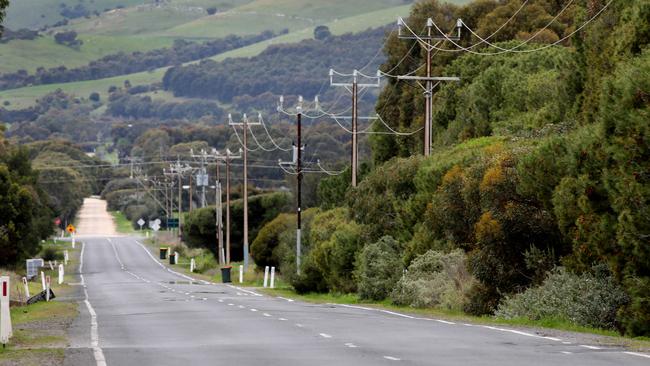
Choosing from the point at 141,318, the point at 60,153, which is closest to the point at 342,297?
the point at 141,318

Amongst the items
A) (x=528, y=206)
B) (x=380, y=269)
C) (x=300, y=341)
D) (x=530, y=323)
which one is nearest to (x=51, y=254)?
(x=380, y=269)

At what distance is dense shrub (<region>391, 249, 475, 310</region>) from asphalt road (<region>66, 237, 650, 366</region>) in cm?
284

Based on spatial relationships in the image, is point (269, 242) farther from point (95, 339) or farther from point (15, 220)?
point (95, 339)

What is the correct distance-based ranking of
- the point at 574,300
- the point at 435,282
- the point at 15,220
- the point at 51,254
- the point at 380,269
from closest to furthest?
the point at 574,300, the point at 435,282, the point at 380,269, the point at 15,220, the point at 51,254

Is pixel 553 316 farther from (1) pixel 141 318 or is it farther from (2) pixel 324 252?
(2) pixel 324 252

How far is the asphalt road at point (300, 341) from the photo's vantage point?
64.1 ft

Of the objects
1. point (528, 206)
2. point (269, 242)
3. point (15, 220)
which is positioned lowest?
point (269, 242)

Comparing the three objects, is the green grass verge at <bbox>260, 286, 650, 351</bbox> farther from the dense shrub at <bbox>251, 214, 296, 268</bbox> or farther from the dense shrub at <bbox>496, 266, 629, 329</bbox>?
the dense shrub at <bbox>251, 214, 296, 268</bbox>

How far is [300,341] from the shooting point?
23094mm

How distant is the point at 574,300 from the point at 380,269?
16052 mm

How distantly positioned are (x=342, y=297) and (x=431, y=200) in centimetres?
814

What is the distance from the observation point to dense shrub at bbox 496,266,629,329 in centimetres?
2800

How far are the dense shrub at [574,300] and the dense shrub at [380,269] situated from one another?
12.8 metres

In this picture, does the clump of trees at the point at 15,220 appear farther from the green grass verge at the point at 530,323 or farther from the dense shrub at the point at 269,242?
the green grass verge at the point at 530,323
